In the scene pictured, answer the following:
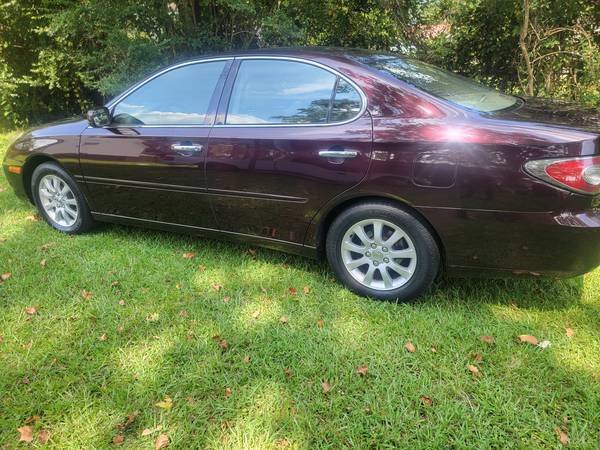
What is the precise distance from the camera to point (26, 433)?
2.03 meters

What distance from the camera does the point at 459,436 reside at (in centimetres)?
194

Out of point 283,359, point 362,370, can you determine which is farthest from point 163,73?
point 362,370

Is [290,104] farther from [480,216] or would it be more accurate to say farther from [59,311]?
[59,311]

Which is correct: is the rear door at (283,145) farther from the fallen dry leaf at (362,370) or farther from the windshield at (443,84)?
the fallen dry leaf at (362,370)

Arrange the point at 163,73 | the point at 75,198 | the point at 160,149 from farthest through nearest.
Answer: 1. the point at 75,198
2. the point at 163,73
3. the point at 160,149

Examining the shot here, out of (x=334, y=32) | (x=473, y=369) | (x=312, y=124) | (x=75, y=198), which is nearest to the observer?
(x=473, y=369)

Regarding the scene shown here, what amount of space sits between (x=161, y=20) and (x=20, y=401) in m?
5.39

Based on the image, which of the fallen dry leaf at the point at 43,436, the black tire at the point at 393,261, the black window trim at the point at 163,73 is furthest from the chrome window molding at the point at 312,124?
the fallen dry leaf at the point at 43,436

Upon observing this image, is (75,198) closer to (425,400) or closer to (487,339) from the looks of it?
(425,400)

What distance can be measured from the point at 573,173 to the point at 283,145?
5.22 ft

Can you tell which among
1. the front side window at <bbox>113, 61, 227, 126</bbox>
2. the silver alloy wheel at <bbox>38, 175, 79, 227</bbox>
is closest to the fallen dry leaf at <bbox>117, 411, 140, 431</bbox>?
the front side window at <bbox>113, 61, 227, 126</bbox>

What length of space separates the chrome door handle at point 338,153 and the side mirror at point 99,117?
190 cm

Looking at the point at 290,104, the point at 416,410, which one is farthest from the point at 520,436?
the point at 290,104

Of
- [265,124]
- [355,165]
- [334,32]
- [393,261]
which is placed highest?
[334,32]
